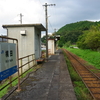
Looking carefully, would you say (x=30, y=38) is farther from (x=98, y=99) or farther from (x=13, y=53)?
(x=98, y=99)

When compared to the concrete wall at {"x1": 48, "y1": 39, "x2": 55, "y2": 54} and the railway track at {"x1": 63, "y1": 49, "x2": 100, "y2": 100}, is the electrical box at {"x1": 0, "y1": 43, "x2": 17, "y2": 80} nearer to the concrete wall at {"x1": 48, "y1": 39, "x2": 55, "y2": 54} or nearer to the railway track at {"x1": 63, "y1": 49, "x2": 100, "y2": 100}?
the railway track at {"x1": 63, "y1": 49, "x2": 100, "y2": 100}

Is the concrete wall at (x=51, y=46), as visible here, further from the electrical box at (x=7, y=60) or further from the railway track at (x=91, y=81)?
the electrical box at (x=7, y=60)

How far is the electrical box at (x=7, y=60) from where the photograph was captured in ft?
10.4

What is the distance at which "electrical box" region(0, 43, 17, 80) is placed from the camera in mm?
3159

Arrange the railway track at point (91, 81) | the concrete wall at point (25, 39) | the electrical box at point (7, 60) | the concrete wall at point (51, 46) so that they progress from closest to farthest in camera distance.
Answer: the electrical box at point (7, 60) → the railway track at point (91, 81) → the concrete wall at point (25, 39) → the concrete wall at point (51, 46)

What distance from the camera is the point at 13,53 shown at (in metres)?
A: 3.89

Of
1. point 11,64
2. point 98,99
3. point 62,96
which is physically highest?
point 11,64

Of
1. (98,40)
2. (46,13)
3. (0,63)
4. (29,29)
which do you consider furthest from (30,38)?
(98,40)

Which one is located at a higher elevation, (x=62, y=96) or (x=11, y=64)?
(x=11, y=64)

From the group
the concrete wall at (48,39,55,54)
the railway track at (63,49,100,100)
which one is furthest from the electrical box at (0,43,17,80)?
the concrete wall at (48,39,55,54)

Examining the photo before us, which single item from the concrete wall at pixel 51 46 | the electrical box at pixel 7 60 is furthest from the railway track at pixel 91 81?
the concrete wall at pixel 51 46

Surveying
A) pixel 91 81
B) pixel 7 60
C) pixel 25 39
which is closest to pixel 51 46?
pixel 25 39

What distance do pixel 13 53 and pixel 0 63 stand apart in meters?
0.83

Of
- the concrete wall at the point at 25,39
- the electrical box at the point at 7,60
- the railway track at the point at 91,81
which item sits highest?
the concrete wall at the point at 25,39
